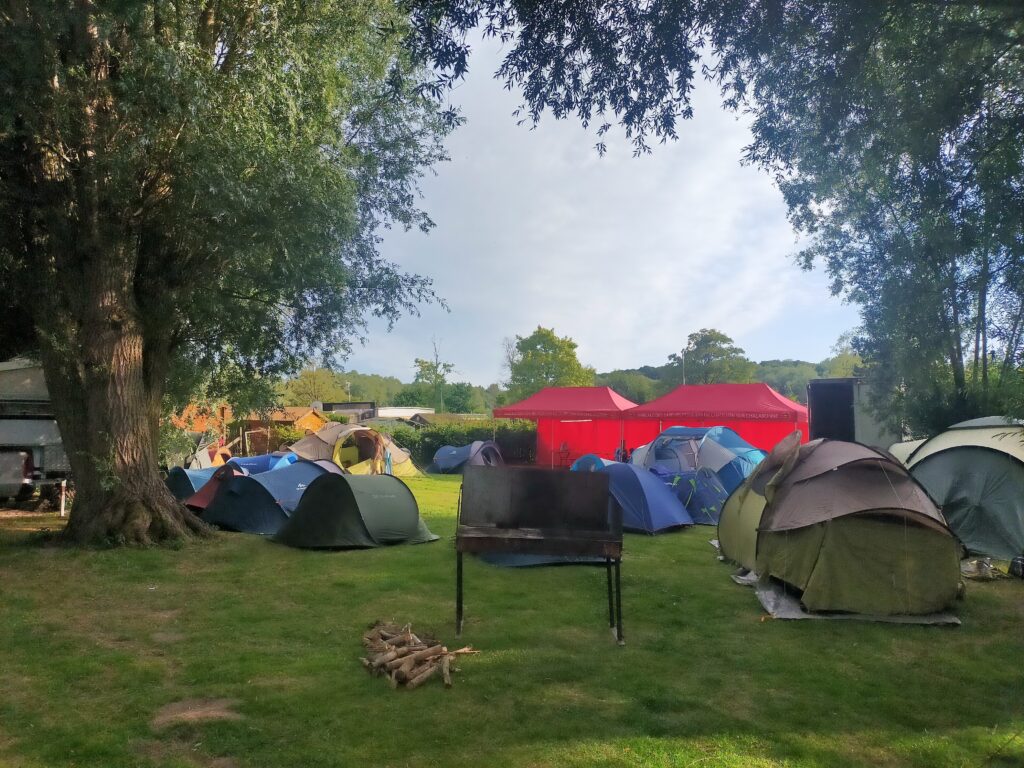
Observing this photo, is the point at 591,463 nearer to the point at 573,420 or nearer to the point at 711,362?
the point at 573,420

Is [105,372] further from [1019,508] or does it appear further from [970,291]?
[1019,508]

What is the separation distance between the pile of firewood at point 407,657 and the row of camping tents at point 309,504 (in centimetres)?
482

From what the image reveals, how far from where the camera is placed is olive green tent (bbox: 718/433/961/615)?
22.4ft

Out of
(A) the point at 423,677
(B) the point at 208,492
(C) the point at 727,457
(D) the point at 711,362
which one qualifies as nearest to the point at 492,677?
(A) the point at 423,677

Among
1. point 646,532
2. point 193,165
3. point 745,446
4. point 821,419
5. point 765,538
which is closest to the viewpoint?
point 765,538

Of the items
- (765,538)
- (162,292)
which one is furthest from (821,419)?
(162,292)

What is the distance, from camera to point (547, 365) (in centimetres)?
5200

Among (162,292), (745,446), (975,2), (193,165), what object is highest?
(193,165)

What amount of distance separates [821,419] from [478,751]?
16.4 metres

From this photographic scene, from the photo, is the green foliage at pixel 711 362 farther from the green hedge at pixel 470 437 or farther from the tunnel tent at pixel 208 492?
the tunnel tent at pixel 208 492

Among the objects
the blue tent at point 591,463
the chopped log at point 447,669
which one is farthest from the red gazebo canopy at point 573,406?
the chopped log at point 447,669

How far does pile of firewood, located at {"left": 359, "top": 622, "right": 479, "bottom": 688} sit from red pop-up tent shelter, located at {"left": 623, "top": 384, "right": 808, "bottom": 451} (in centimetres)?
1820

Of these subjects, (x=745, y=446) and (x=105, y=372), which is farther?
(x=745, y=446)

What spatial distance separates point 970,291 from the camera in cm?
659
